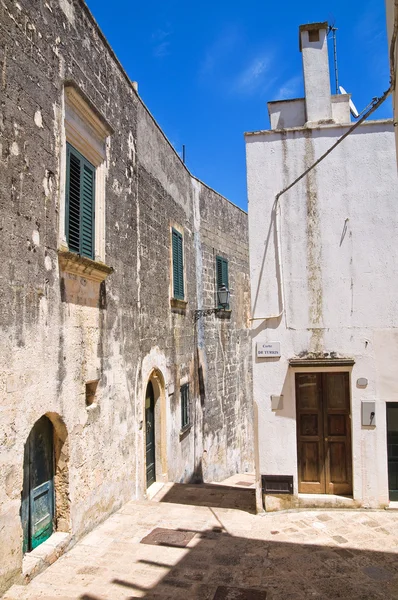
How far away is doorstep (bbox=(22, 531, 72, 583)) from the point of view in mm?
4695

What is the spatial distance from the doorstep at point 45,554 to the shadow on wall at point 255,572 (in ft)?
2.14

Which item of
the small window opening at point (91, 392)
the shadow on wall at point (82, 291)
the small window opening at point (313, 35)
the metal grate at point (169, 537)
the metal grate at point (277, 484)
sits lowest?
the metal grate at point (169, 537)

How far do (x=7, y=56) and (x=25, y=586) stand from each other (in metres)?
4.95

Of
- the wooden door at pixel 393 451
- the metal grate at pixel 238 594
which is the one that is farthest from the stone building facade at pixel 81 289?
the wooden door at pixel 393 451

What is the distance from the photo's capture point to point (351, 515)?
21.6 feet

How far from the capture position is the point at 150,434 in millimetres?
9211

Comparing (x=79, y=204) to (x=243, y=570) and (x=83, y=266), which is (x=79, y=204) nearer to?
(x=83, y=266)

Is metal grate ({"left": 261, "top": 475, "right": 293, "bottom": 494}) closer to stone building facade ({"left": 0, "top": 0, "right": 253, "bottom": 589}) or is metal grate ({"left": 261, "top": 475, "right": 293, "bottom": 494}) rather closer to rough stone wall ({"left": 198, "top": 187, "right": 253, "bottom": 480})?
stone building facade ({"left": 0, "top": 0, "right": 253, "bottom": 589})

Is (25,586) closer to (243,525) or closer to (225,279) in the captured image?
(243,525)

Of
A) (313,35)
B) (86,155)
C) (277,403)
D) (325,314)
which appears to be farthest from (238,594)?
(313,35)

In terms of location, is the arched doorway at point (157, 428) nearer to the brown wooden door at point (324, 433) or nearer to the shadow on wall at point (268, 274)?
the shadow on wall at point (268, 274)

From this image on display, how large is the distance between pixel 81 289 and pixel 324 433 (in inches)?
158

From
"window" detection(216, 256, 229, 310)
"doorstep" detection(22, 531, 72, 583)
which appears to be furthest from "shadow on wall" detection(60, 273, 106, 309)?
"window" detection(216, 256, 229, 310)

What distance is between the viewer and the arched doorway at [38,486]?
501cm
